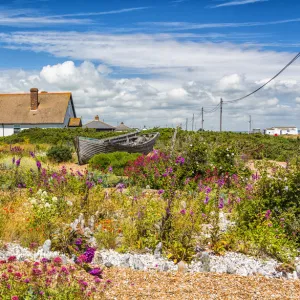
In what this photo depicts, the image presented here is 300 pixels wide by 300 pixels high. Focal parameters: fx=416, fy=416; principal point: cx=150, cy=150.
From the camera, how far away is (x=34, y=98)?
39.8 metres

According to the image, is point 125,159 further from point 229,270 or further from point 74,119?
point 74,119

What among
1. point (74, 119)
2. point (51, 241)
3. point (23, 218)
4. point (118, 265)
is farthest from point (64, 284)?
point (74, 119)

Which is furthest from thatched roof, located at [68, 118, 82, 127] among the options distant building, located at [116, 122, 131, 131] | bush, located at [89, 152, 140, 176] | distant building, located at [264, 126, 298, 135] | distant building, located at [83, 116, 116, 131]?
distant building, located at [264, 126, 298, 135]

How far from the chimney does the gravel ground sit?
37.2 metres

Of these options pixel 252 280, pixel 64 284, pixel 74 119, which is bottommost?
pixel 252 280

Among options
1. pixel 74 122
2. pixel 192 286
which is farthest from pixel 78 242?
pixel 74 122

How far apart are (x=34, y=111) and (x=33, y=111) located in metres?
0.11

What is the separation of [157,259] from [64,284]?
1734 millimetres

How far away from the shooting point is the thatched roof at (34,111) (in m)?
39.2

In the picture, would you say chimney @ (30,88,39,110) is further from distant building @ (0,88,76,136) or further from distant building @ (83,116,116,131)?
distant building @ (83,116,116,131)

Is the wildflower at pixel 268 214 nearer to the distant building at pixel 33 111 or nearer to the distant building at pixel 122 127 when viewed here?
the distant building at pixel 33 111

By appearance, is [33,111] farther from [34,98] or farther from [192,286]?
[192,286]

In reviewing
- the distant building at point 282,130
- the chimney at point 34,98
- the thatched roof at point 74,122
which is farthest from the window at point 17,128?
the distant building at point 282,130

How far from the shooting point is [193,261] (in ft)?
16.1
